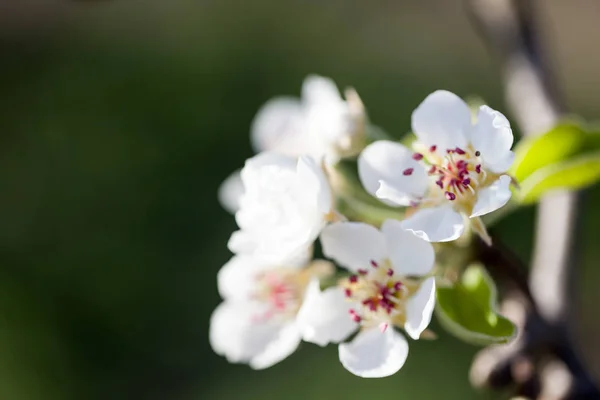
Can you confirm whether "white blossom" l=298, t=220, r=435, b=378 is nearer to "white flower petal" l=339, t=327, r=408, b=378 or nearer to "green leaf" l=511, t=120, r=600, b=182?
"white flower petal" l=339, t=327, r=408, b=378

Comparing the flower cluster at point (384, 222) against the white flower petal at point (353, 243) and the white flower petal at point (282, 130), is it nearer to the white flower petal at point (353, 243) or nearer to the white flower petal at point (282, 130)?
the white flower petal at point (353, 243)

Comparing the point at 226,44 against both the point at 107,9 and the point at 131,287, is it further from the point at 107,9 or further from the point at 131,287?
the point at 131,287

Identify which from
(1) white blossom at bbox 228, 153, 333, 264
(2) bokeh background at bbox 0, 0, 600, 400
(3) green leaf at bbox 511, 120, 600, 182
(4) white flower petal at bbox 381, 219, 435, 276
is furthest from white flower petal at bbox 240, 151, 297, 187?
(2) bokeh background at bbox 0, 0, 600, 400

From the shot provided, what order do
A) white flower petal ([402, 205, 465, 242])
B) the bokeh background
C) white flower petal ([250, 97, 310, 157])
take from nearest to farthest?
white flower petal ([402, 205, 465, 242]) < white flower petal ([250, 97, 310, 157]) < the bokeh background

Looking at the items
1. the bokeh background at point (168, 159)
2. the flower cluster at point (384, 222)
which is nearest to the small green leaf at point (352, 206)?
the flower cluster at point (384, 222)

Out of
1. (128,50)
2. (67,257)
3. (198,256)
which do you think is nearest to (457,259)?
(198,256)

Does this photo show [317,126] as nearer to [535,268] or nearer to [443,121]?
[443,121]
